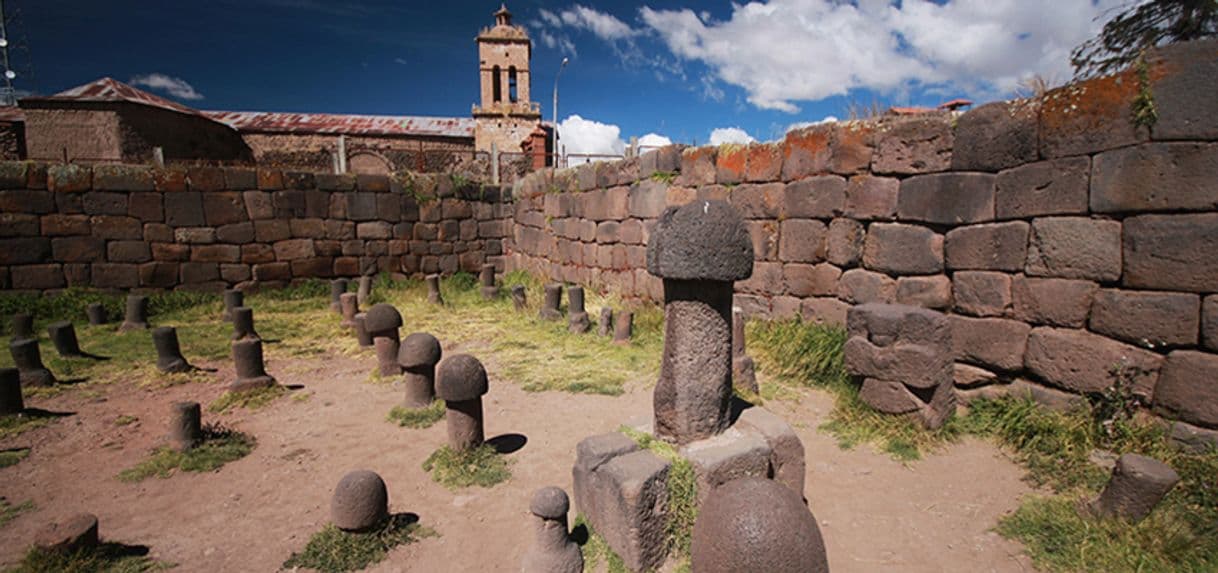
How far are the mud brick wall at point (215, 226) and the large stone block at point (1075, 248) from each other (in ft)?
34.6

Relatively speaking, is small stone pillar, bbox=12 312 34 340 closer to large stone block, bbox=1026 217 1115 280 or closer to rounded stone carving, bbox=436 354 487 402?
rounded stone carving, bbox=436 354 487 402

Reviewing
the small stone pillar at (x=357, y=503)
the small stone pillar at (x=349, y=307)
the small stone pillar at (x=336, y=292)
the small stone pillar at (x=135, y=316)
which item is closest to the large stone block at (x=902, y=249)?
the small stone pillar at (x=357, y=503)

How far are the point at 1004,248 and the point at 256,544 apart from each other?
604 cm

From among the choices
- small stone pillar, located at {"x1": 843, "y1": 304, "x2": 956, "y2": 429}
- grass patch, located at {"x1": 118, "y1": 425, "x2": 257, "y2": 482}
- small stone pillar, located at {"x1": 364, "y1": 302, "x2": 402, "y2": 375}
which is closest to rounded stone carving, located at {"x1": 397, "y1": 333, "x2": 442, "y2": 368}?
small stone pillar, located at {"x1": 364, "y1": 302, "x2": 402, "y2": 375}

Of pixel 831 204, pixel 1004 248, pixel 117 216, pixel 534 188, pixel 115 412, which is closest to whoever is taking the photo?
pixel 1004 248

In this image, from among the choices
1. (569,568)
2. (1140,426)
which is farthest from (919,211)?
(569,568)

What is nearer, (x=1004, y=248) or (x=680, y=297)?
(x=680, y=297)

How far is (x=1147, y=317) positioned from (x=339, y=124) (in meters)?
30.2

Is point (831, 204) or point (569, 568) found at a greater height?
point (831, 204)

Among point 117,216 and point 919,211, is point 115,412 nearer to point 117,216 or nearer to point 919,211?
point 117,216

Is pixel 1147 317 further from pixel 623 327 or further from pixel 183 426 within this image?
pixel 183 426

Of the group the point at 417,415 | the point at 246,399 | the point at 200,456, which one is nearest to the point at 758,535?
the point at 417,415

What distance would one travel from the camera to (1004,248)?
15.1 feet

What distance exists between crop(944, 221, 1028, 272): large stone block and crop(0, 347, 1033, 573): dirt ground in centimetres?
159
